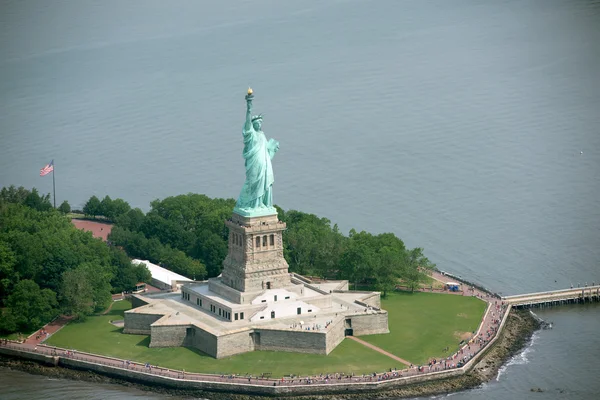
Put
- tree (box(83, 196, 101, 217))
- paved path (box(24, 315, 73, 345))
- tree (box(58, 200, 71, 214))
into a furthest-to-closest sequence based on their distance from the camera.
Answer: tree (box(83, 196, 101, 217)) → tree (box(58, 200, 71, 214)) → paved path (box(24, 315, 73, 345))

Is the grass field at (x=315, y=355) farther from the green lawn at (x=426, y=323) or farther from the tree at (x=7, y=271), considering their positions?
the tree at (x=7, y=271)

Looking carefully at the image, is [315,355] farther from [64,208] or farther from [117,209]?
[64,208]

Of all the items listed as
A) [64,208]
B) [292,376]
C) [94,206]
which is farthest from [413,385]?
[64,208]

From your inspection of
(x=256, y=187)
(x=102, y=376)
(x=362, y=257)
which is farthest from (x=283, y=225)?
(x=102, y=376)

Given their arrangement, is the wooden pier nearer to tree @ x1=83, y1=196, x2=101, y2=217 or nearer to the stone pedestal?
the stone pedestal

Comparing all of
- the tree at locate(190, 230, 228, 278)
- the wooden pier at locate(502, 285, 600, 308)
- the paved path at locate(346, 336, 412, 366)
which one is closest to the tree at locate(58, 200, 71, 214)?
the tree at locate(190, 230, 228, 278)

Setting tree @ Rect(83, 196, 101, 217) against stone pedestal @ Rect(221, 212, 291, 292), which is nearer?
stone pedestal @ Rect(221, 212, 291, 292)

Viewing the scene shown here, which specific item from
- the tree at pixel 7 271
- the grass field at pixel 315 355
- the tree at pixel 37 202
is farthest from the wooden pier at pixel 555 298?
the tree at pixel 37 202

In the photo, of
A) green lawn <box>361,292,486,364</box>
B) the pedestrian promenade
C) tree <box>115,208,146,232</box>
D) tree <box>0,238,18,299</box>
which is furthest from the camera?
tree <box>115,208,146,232</box>
